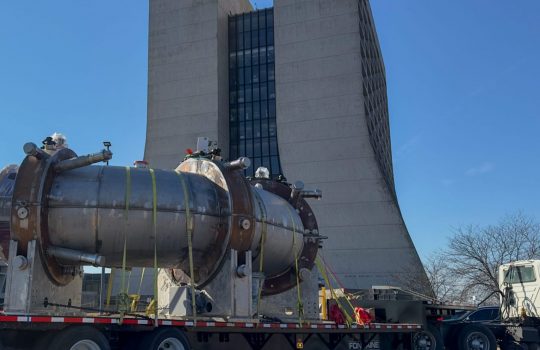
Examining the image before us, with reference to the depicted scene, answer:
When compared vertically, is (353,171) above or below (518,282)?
above

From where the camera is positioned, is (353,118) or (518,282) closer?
(518,282)

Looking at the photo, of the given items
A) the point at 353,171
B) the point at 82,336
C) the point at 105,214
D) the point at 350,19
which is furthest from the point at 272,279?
the point at 350,19

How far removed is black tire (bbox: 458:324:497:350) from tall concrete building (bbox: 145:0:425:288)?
99.7ft

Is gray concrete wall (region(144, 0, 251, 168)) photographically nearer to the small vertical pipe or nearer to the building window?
the building window

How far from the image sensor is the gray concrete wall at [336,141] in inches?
2024

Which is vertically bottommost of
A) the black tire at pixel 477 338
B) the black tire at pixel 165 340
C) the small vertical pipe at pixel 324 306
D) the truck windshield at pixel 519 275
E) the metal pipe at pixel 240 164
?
the black tire at pixel 477 338

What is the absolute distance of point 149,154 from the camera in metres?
63.3

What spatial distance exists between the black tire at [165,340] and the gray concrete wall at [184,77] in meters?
51.7

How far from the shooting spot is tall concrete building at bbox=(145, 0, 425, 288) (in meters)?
52.2

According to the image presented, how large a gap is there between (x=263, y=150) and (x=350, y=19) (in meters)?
16.7

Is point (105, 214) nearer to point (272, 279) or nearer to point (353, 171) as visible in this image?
point (272, 279)

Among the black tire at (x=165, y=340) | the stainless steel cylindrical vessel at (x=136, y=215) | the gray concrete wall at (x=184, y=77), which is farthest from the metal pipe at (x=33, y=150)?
the gray concrete wall at (x=184, y=77)

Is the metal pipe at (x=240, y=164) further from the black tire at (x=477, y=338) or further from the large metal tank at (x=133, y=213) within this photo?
the black tire at (x=477, y=338)

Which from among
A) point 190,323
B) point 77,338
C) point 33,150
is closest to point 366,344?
point 190,323
